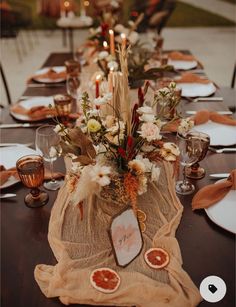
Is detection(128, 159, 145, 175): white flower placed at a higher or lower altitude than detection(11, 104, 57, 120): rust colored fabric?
higher

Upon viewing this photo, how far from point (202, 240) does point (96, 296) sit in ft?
1.23

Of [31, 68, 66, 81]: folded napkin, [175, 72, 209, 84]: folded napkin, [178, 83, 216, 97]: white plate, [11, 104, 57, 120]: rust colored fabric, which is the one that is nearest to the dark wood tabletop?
[11, 104, 57, 120]: rust colored fabric

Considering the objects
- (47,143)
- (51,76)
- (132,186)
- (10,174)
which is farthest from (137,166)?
(51,76)

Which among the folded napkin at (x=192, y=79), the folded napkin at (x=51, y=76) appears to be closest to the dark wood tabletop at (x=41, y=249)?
the folded napkin at (x=192, y=79)

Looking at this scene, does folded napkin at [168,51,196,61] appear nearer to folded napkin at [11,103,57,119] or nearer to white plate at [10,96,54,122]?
white plate at [10,96,54,122]

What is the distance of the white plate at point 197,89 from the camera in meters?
2.18

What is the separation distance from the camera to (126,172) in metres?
1.10

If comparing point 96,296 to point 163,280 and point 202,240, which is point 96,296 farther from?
point 202,240

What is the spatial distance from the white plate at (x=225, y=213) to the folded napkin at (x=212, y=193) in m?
0.02

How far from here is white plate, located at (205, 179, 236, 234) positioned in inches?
45.6

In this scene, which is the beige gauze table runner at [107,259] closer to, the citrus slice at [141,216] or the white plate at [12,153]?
the citrus slice at [141,216]

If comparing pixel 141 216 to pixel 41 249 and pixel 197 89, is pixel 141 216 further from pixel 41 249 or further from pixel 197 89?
pixel 197 89

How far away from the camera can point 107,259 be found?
3.38 feet

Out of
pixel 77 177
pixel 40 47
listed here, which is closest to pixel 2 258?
pixel 77 177
